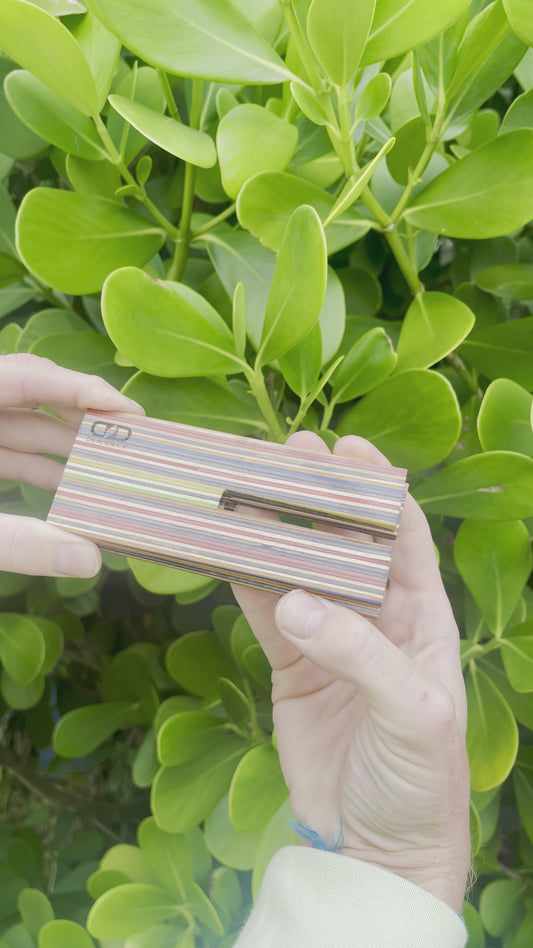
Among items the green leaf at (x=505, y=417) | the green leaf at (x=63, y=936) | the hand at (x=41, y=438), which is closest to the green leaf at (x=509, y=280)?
the green leaf at (x=505, y=417)

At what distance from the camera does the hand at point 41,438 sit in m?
0.52

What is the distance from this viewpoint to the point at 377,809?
22.4 inches

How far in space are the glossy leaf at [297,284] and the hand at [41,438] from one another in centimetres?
14

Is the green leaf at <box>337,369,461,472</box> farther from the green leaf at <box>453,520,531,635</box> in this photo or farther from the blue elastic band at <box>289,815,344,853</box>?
the blue elastic band at <box>289,815,344,853</box>

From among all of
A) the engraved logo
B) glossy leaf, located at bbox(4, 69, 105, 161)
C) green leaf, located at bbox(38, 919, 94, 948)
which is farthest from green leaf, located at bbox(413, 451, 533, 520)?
green leaf, located at bbox(38, 919, 94, 948)

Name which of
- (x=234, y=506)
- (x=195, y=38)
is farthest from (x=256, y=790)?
(x=195, y=38)

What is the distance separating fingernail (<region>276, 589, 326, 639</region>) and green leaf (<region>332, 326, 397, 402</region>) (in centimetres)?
18

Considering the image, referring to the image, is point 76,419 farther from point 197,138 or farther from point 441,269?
point 441,269

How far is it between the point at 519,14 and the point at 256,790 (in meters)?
0.63

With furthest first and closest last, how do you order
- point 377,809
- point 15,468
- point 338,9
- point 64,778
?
point 64,778, point 15,468, point 377,809, point 338,9

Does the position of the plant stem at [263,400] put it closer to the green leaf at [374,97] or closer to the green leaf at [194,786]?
the green leaf at [374,97]

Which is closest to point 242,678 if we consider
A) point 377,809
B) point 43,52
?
point 377,809

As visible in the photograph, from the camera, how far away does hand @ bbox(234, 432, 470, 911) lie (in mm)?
486

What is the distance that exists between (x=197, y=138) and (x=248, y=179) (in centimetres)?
5
